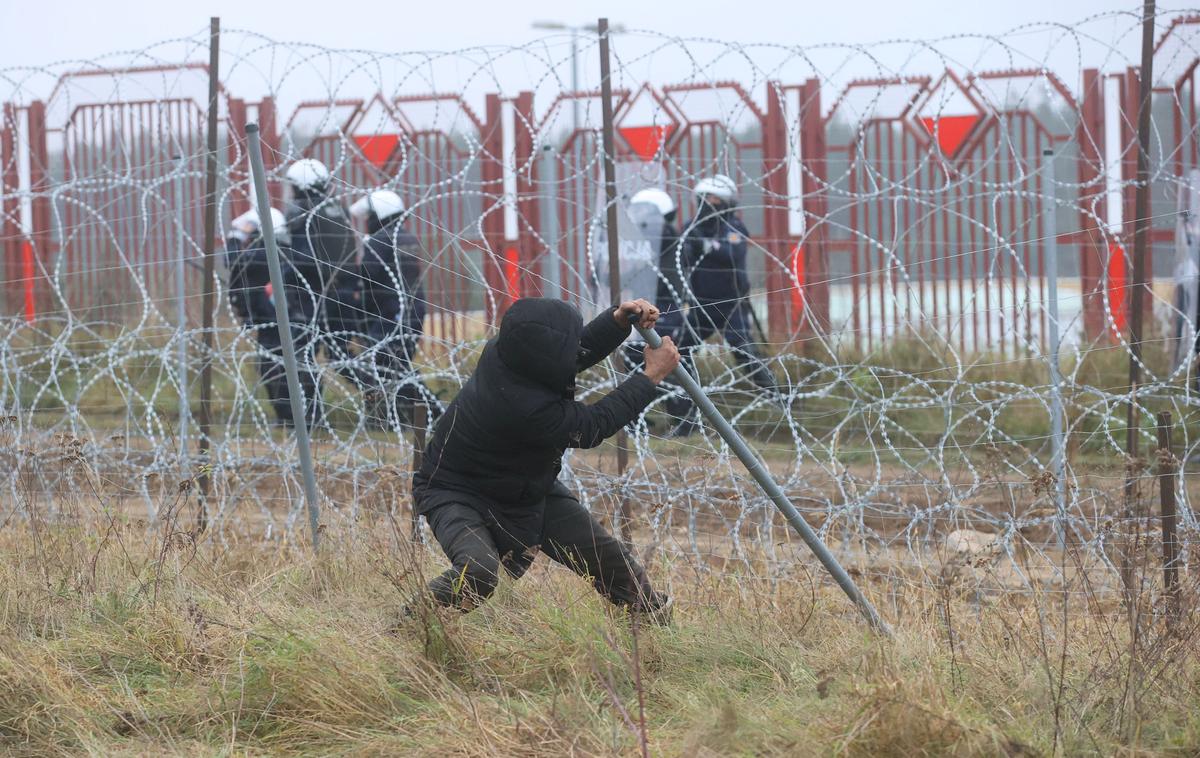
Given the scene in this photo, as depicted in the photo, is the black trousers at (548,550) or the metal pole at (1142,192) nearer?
the black trousers at (548,550)

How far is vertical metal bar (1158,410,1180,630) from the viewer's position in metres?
3.58

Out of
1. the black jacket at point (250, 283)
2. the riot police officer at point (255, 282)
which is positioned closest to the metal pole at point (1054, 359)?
the riot police officer at point (255, 282)

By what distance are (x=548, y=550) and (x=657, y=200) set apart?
566 cm

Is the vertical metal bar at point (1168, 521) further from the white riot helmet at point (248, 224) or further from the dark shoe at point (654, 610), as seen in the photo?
the white riot helmet at point (248, 224)

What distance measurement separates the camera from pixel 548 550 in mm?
4109

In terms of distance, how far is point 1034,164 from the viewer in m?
11.8

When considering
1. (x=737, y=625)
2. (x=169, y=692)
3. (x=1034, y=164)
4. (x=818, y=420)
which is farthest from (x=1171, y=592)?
(x=1034, y=164)

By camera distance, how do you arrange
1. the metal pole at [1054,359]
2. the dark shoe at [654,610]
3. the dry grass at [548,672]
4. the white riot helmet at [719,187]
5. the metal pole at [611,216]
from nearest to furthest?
the dry grass at [548,672]
the dark shoe at [654,610]
the metal pole at [1054,359]
the metal pole at [611,216]
the white riot helmet at [719,187]

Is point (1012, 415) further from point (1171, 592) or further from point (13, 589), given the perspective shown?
point (13, 589)

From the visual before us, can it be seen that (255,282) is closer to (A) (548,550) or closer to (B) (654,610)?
(A) (548,550)

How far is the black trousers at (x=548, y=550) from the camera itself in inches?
148

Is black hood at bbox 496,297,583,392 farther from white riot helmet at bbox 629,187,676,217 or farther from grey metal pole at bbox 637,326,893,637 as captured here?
white riot helmet at bbox 629,187,676,217

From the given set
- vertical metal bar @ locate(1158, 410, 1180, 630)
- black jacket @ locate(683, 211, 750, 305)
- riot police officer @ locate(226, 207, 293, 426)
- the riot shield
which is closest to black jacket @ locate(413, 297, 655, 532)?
vertical metal bar @ locate(1158, 410, 1180, 630)

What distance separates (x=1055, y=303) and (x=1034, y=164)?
6.94 m
